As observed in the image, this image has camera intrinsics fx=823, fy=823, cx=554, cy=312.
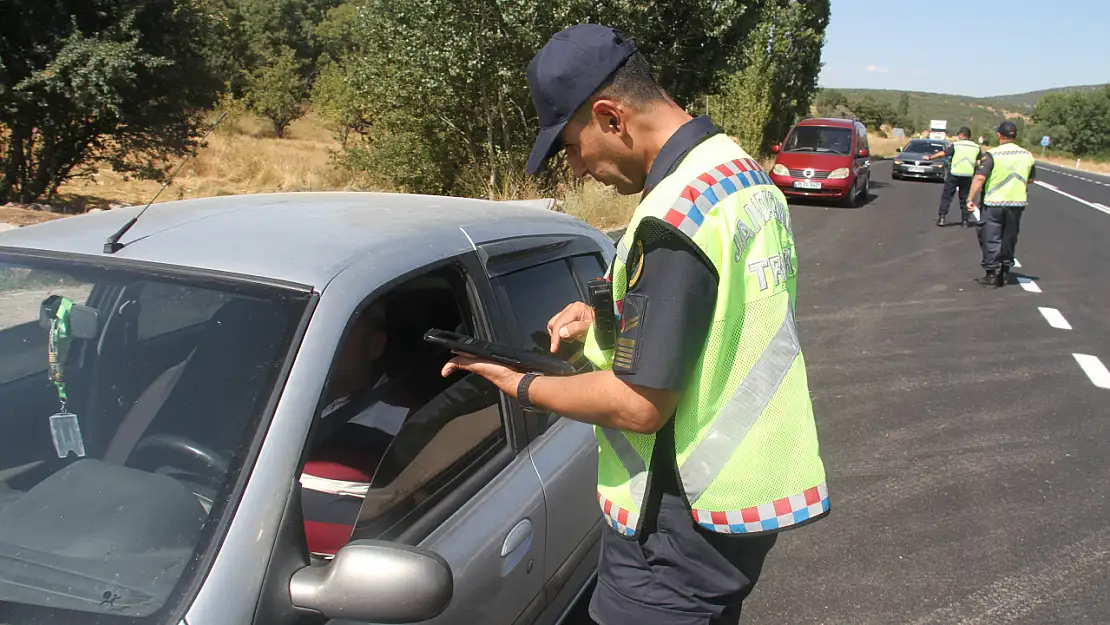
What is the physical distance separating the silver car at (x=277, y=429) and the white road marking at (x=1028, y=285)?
29.1ft

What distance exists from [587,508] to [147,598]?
154 cm

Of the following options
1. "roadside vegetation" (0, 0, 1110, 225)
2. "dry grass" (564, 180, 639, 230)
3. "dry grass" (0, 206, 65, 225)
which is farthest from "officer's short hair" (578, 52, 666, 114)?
"roadside vegetation" (0, 0, 1110, 225)

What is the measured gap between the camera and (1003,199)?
30.5 feet

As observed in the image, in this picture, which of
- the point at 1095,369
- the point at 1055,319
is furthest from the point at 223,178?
the point at 1095,369

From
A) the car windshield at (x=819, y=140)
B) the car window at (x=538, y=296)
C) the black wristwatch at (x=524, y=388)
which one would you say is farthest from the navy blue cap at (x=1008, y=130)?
the black wristwatch at (x=524, y=388)

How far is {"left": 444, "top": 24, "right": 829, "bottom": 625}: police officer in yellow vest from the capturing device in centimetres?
153

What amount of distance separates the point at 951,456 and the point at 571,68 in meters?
4.16

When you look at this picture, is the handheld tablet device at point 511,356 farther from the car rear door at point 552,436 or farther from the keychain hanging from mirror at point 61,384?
the keychain hanging from mirror at point 61,384

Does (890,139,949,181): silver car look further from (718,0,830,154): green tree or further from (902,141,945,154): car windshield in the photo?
(718,0,830,154): green tree

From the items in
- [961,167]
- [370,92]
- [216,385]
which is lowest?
[961,167]

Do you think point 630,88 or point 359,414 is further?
point 359,414

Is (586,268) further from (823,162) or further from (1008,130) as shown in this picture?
(823,162)

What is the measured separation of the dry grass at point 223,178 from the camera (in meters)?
15.8

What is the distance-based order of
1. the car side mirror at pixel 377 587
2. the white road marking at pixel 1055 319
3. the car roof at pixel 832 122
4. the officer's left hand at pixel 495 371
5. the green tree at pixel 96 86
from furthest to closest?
the car roof at pixel 832 122 → the green tree at pixel 96 86 → the white road marking at pixel 1055 319 → the officer's left hand at pixel 495 371 → the car side mirror at pixel 377 587
